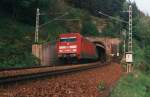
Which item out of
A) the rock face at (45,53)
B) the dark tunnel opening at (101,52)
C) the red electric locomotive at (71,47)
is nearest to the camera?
the red electric locomotive at (71,47)

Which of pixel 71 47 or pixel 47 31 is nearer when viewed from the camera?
pixel 71 47

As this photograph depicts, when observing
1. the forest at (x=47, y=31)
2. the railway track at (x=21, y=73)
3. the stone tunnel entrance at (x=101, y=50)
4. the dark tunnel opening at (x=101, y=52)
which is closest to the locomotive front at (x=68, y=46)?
the forest at (x=47, y=31)

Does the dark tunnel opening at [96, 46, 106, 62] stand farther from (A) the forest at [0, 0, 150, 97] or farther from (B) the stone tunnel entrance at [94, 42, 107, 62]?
(A) the forest at [0, 0, 150, 97]

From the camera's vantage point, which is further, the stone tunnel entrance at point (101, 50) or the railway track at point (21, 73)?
the stone tunnel entrance at point (101, 50)

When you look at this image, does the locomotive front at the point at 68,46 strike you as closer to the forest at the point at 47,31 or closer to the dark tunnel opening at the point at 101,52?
the forest at the point at 47,31

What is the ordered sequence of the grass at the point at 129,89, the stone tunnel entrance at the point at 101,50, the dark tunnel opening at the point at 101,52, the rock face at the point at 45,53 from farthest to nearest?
the dark tunnel opening at the point at 101,52 < the stone tunnel entrance at the point at 101,50 < the rock face at the point at 45,53 < the grass at the point at 129,89

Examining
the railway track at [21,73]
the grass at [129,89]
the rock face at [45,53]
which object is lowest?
the grass at [129,89]

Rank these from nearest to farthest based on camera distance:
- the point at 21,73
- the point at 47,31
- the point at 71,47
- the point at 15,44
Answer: the point at 21,73 < the point at 15,44 < the point at 71,47 < the point at 47,31

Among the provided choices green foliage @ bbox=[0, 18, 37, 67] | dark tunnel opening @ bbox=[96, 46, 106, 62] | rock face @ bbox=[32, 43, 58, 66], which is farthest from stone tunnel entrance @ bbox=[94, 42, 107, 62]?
rock face @ bbox=[32, 43, 58, 66]

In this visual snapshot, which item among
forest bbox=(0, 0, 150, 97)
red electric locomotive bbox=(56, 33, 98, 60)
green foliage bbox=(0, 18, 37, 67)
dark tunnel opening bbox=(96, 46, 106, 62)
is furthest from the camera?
dark tunnel opening bbox=(96, 46, 106, 62)

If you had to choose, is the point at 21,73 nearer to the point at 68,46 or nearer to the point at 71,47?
the point at 71,47

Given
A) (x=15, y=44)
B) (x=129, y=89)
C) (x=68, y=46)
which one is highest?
(x=15, y=44)

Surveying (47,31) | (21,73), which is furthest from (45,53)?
(21,73)

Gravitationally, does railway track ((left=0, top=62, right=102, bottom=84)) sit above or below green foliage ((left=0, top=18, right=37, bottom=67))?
below
